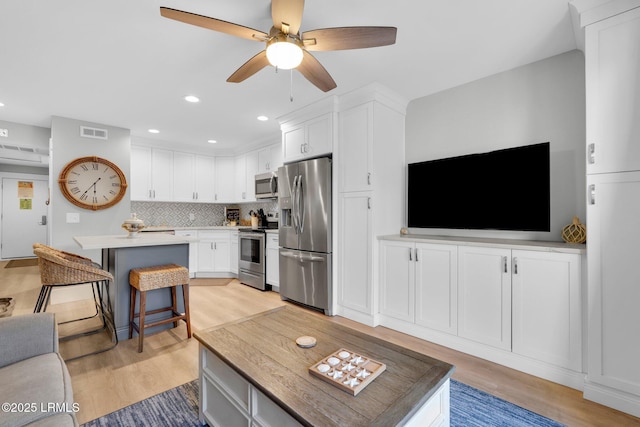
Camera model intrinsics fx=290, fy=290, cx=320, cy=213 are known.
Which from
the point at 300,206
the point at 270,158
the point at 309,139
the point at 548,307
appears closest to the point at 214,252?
the point at 270,158

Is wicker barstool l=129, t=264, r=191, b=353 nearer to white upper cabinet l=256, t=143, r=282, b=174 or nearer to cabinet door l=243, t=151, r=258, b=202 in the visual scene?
white upper cabinet l=256, t=143, r=282, b=174

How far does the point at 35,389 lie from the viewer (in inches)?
45.9

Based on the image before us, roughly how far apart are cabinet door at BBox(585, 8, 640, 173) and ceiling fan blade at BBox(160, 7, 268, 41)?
212 cm

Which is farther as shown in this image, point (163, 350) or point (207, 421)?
point (163, 350)

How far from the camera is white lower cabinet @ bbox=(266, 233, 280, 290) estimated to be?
4375 millimetres

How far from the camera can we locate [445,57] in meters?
2.50

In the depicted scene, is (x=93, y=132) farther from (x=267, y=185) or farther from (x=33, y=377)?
(x=33, y=377)

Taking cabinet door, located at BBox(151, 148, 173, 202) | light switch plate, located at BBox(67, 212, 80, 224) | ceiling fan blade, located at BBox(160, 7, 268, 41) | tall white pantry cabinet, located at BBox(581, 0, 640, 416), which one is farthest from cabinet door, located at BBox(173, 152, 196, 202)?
tall white pantry cabinet, located at BBox(581, 0, 640, 416)

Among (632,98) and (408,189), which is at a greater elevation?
(632,98)

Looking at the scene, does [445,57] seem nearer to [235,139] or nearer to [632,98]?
[632,98]

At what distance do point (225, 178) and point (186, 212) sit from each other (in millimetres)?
1052

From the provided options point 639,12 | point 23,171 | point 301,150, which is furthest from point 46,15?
point 23,171

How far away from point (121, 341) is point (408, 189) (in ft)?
11.0

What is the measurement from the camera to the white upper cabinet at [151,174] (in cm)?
501
